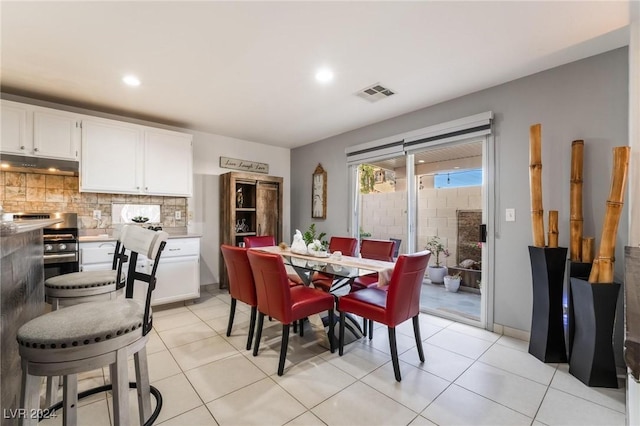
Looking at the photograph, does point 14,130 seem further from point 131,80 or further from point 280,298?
point 280,298

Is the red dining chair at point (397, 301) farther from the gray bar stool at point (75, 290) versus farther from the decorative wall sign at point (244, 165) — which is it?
the decorative wall sign at point (244, 165)

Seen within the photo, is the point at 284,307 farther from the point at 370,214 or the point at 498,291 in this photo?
the point at 370,214

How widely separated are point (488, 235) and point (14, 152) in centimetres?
492

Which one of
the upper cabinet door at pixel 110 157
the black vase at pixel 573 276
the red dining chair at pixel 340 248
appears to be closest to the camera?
the black vase at pixel 573 276

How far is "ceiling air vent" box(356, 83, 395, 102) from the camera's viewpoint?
112 inches

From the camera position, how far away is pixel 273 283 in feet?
6.76

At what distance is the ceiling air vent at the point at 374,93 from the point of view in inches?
112

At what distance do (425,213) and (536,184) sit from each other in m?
1.79

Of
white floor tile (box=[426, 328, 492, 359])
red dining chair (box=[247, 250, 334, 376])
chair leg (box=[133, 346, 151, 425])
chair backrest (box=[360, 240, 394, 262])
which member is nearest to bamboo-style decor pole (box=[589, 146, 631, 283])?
white floor tile (box=[426, 328, 492, 359])

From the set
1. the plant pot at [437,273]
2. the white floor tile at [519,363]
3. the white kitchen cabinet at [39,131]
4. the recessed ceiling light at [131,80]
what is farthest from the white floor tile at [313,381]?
the white kitchen cabinet at [39,131]

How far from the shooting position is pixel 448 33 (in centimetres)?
198

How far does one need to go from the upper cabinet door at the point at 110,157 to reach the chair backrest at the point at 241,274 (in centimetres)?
187

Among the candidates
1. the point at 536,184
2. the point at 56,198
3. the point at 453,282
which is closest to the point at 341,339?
the point at 536,184

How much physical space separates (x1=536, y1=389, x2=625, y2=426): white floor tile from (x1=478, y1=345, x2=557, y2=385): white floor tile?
0.19 meters
